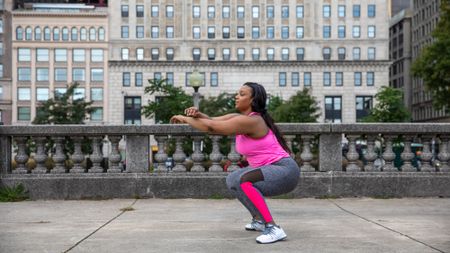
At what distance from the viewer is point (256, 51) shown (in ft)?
301

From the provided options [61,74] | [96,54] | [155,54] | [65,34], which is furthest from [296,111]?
[65,34]

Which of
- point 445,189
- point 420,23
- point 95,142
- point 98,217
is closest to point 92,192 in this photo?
point 95,142

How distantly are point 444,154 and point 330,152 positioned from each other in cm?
184

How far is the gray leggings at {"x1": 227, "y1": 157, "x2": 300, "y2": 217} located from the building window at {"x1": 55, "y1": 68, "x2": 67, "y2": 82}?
291ft

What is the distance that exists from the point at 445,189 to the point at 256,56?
82.1 metres

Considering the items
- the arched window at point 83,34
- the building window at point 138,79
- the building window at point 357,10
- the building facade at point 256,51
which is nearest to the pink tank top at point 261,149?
the building facade at point 256,51

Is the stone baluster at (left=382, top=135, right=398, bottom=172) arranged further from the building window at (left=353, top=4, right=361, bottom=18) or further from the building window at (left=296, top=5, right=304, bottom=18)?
the building window at (left=353, top=4, right=361, bottom=18)

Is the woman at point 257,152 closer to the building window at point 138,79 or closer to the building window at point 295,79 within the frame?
the building window at point 138,79

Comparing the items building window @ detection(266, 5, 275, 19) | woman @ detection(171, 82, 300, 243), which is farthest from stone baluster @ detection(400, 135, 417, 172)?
building window @ detection(266, 5, 275, 19)

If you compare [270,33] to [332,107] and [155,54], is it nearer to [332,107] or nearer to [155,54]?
[332,107]

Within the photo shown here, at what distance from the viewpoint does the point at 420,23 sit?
103m

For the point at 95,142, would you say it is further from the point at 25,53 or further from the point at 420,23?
the point at 420,23

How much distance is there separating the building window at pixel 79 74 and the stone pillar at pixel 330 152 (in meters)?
84.7

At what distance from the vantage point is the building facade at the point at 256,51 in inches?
3583
